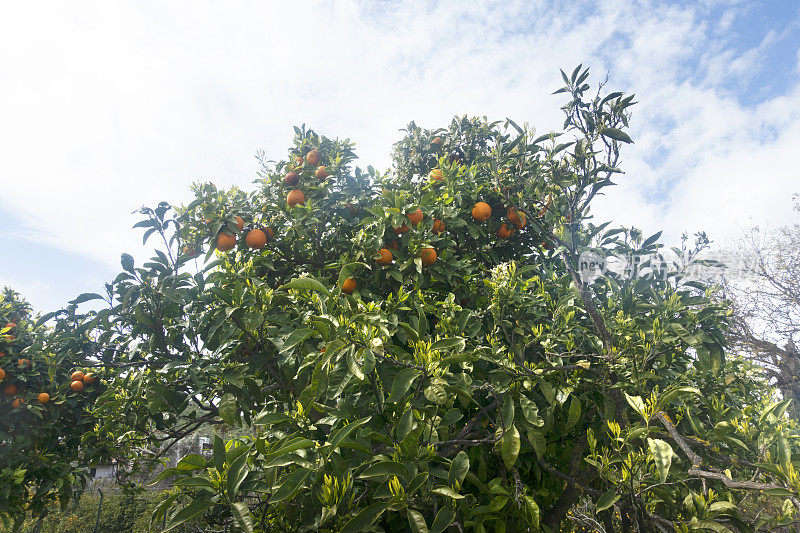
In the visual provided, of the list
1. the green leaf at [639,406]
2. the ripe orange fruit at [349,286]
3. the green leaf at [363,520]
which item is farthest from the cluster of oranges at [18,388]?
the green leaf at [639,406]

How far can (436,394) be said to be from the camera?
1441 millimetres

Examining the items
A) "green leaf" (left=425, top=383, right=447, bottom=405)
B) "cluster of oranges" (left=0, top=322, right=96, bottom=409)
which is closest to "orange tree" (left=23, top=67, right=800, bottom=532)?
"green leaf" (left=425, top=383, right=447, bottom=405)

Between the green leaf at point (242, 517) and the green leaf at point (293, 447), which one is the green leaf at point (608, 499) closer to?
the green leaf at point (293, 447)

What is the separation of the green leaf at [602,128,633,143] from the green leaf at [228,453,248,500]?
87.1 inches

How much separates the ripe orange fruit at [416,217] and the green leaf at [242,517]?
1.68 meters

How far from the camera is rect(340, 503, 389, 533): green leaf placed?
130 cm

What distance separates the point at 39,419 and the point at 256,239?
136 inches

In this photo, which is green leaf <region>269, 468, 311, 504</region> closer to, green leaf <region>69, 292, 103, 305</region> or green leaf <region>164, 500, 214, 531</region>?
green leaf <region>164, 500, 214, 531</region>

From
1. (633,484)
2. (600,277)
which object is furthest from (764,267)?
(633,484)

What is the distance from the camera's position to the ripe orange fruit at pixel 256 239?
2.81m

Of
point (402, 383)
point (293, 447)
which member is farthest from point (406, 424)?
point (293, 447)

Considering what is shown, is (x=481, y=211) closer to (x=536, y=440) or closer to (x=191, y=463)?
(x=536, y=440)

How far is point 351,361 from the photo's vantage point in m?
1.41

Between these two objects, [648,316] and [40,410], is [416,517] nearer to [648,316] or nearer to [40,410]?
[648,316]
